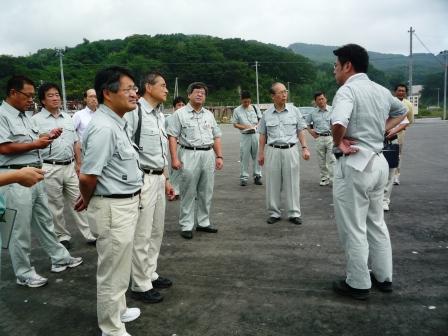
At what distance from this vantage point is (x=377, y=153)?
347cm

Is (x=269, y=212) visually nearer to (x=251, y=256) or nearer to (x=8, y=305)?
(x=251, y=256)

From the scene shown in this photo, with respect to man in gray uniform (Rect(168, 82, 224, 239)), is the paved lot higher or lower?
lower

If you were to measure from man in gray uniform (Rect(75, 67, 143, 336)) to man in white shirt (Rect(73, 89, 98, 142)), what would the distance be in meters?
3.21

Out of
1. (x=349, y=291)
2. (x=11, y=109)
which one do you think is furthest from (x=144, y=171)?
(x=349, y=291)

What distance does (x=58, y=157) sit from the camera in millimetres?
4703

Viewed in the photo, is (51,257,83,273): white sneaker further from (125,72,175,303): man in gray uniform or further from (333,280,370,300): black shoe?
(333,280,370,300): black shoe

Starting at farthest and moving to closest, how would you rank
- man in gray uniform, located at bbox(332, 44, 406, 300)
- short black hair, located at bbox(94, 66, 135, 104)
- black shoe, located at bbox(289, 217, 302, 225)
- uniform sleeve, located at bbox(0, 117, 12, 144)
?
black shoe, located at bbox(289, 217, 302, 225) → uniform sleeve, located at bbox(0, 117, 12, 144) → man in gray uniform, located at bbox(332, 44, 406, 300) → short black hair, located at bbox(94, 66, 135, 104)

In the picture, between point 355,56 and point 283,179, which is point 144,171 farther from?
point 283,179

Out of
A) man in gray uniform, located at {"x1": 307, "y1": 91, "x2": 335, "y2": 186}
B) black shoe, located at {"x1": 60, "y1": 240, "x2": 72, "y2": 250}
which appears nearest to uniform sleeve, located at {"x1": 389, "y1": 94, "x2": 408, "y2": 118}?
black shoe, located at {"x1": 60, "y1": 240, "x2": 72, "y2": 250}

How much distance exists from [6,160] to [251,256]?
279 centimetres

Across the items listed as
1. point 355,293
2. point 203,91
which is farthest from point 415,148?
point 355,293

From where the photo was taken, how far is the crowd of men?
2.78 meters

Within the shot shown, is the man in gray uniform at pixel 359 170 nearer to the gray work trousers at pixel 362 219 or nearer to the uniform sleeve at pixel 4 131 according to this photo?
the gray work trousers at pixel 362 219

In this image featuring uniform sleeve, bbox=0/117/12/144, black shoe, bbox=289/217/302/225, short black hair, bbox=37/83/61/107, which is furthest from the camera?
black shoe, bbox=289/217/302/225
